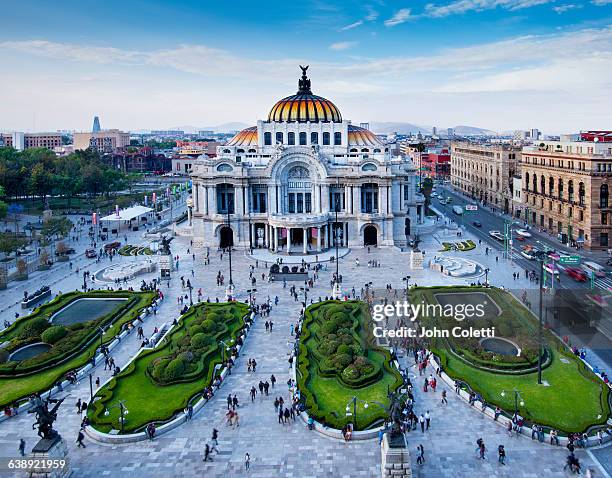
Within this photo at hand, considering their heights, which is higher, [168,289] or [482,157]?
[482,157]

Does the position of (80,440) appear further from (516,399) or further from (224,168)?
(224,168)

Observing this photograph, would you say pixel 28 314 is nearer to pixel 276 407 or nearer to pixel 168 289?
pixel 168 289

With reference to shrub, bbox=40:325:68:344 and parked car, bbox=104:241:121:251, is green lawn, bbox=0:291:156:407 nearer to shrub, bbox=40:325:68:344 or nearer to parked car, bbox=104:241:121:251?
shrub, bbox=40:325:68:344

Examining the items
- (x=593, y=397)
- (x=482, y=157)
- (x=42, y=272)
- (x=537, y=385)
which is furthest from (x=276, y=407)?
(x=482, y=157)

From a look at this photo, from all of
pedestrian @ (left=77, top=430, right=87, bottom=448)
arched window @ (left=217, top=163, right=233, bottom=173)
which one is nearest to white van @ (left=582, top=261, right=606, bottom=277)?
arched window @ (left=217, top=163, right=233, bottom=173)

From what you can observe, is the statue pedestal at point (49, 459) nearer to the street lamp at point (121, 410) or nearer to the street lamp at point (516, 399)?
the street lamp at point (121, 410)

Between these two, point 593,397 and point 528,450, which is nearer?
point 528,450

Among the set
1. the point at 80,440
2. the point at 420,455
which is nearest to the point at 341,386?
the point at 420,455
